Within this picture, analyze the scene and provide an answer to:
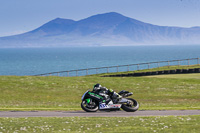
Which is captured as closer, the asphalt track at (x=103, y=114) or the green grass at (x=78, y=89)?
the asphalt track at (x=103, y=114)

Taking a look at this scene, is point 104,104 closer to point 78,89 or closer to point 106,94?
point 106,94

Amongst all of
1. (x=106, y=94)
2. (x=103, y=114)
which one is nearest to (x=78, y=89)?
(x=106, y=94)

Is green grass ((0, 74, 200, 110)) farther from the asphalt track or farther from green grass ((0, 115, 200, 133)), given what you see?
green grass ((0, 115, 200, 133))

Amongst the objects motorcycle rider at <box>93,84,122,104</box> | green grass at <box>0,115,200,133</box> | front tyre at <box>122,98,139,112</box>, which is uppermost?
motorcycle rider at <box>93,84,122,104</box>

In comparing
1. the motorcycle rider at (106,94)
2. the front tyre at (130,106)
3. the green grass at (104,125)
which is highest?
the motorcycle rider at (106,94)

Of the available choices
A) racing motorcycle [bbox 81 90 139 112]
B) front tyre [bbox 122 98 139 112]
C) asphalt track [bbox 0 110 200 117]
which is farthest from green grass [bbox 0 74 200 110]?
front tyre [bbox 122 98 139 112]

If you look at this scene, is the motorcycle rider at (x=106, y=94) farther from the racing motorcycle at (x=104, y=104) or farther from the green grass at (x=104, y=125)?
the green grass at (x=104, y=125)

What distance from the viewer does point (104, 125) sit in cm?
1283

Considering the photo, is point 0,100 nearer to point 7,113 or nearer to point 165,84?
point 7,113

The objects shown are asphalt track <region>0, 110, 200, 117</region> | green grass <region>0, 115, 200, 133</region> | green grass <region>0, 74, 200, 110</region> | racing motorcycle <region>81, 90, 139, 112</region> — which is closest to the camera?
green grass <region>0, 115, 200, 133</region>

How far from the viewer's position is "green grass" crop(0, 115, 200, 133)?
11969 millimetres

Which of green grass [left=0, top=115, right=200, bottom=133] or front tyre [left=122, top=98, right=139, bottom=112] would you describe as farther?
front tyre [left=122, top=98, right=139, bottom=112]

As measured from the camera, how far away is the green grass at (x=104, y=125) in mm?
11969

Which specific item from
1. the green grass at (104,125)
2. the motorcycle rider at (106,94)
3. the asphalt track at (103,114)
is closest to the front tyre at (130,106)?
the asphalt track at (103,114)
